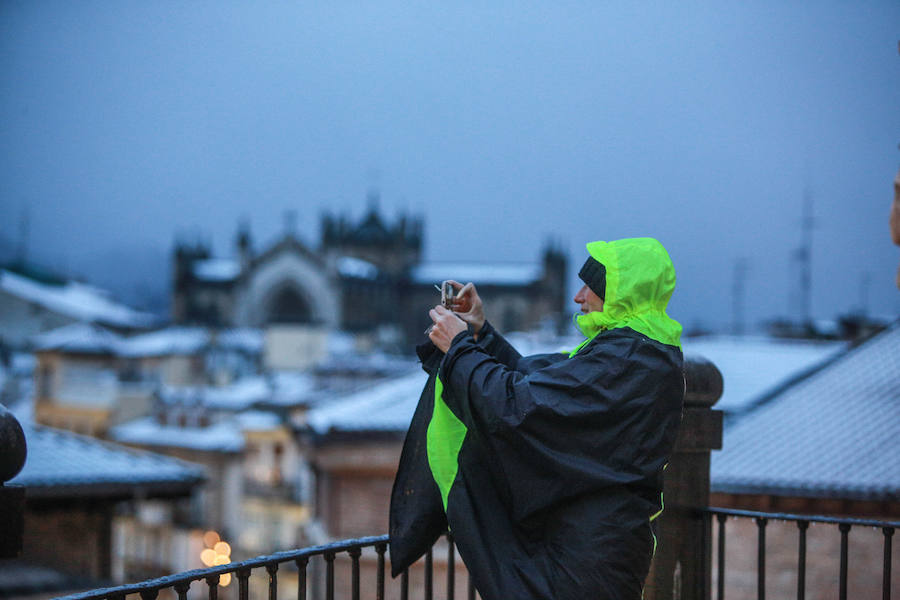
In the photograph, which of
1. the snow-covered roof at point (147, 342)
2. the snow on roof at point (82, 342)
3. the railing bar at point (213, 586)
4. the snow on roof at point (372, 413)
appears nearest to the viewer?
the railing bar at point (213, 586)

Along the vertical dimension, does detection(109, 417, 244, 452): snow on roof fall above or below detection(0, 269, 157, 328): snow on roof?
below

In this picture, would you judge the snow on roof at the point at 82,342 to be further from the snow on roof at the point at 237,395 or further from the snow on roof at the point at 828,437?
the snow on roof at the point at 828,437

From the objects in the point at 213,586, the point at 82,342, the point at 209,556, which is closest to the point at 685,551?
the point at 213,586

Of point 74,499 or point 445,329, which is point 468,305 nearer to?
point 445,329

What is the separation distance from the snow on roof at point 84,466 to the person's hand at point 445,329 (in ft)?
21.8

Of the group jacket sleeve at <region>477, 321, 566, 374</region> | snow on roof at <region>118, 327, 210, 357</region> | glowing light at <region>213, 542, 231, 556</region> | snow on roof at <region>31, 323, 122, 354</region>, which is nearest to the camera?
jacket sleeve at <region>477, 321, 566, 374</region>

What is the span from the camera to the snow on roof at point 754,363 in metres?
13.1

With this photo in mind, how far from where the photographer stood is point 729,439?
10.4m

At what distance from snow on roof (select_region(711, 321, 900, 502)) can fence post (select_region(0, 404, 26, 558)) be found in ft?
25.0

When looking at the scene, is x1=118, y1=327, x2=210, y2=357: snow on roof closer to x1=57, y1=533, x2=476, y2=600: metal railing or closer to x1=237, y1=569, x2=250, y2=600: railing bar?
x1=57, y1=533, x2=476, y2=600: metal railing

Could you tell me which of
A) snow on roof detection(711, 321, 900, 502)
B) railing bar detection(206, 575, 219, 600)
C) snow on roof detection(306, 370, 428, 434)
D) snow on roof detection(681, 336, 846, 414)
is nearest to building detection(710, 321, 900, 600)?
snow on roof detection(711, 321, 900, 502)

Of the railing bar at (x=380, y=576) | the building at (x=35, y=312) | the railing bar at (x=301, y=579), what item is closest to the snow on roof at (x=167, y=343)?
the building at (x=35, y=312)

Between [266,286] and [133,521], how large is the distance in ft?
101

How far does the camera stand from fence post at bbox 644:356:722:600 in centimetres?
368
